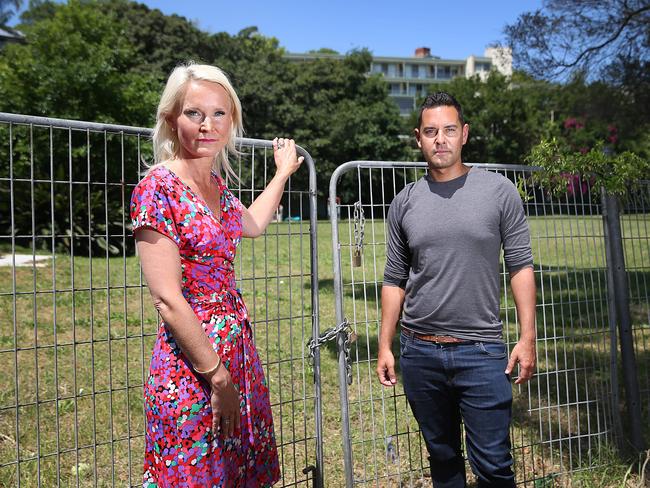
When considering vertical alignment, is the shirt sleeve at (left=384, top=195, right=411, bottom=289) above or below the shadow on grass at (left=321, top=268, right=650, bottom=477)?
above

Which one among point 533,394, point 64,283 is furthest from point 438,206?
point 64,283

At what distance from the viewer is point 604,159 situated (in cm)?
345

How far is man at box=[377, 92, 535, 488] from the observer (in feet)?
7.83

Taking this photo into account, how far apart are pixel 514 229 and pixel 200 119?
4.25ft

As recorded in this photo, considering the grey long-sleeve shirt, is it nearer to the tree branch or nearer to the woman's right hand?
the woman's right hand

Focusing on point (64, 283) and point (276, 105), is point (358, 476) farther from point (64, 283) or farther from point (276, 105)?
point (276, 105)

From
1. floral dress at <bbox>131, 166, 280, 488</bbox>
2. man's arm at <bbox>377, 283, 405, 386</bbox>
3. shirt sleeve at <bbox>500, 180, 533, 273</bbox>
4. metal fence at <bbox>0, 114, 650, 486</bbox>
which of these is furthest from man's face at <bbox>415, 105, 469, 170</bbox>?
floral dress at <bbox>131, 166, 280, 488</bbox>

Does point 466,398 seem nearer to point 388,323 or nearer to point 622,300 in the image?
point 388,323

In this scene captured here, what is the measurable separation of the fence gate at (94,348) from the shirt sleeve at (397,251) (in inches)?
14.9

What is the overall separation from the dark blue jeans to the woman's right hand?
877mm

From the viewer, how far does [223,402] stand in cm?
187

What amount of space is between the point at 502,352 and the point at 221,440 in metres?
1.17

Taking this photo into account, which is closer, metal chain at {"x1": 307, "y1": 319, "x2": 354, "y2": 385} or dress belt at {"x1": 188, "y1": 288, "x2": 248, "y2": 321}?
dress belt at {"x1": 188, "y1": 288, "x2": 248, "y2": 321}

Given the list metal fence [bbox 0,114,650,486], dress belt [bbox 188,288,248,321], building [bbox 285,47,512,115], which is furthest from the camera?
building [bbox 285,47,512,115]
